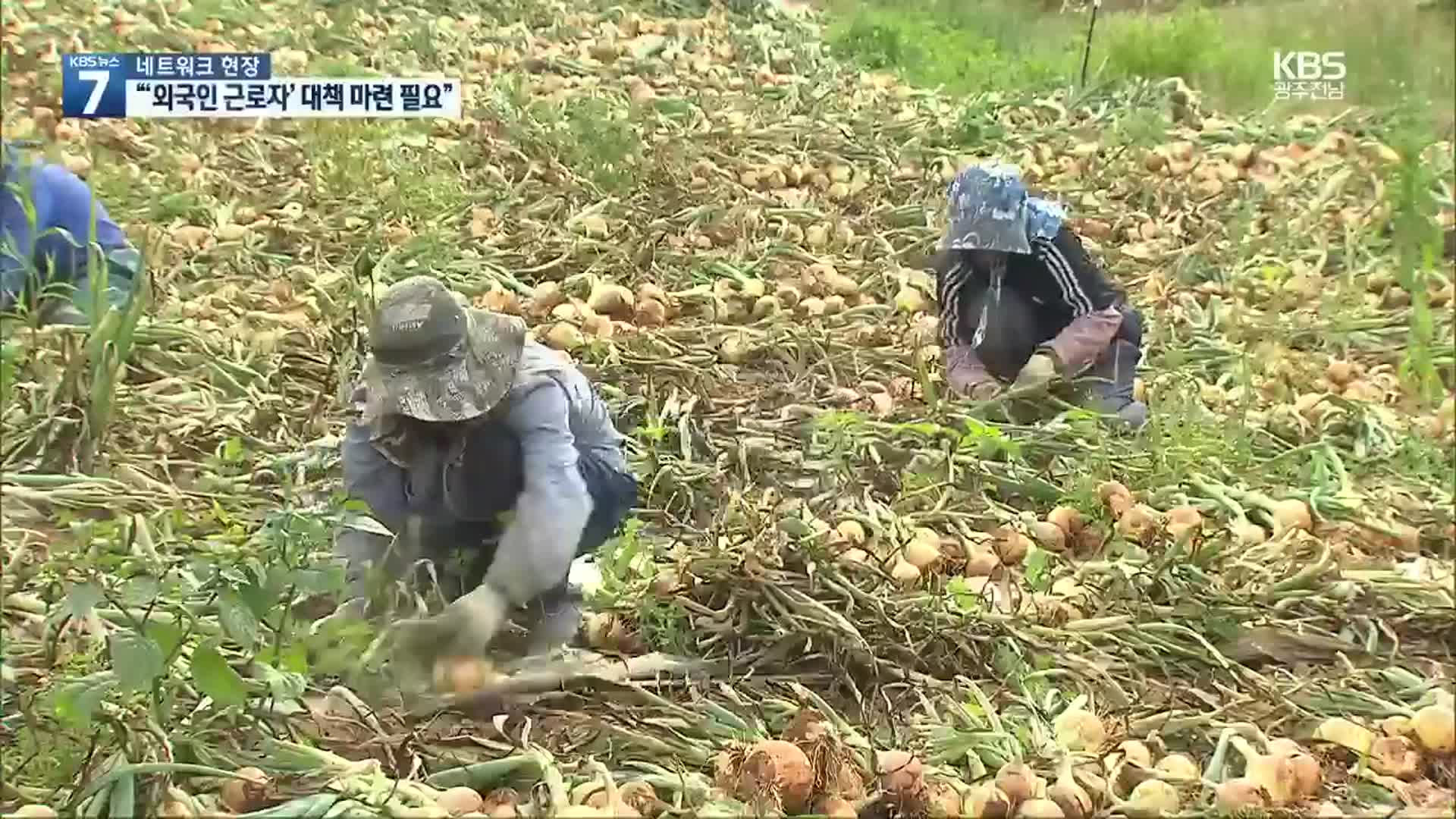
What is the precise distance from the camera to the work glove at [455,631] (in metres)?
1.51

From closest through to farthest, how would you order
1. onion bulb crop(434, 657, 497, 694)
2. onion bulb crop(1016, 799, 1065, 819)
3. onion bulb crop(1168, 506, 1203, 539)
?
1. onion bulb crop(1016, 799, 1065, 819)
2. onion bulb crop(434, 657, 497, 694)
3. onion bulb crop(1168, 506, 1203, 539)

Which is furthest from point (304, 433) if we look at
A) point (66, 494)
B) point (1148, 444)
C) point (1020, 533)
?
point (1148, 444)

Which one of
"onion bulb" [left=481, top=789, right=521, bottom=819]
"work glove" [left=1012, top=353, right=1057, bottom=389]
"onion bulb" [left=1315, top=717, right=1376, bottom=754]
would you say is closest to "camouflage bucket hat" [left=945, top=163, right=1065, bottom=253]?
"work glove" [left=1012, top=353, right=1057, bottom=389]

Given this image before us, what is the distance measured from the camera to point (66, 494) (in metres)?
1.53

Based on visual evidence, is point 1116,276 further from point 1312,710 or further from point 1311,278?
point 1312,710

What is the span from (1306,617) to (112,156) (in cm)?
118

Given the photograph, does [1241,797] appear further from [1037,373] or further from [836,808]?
[1037,373]

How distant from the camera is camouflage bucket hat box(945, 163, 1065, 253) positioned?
1.67 m

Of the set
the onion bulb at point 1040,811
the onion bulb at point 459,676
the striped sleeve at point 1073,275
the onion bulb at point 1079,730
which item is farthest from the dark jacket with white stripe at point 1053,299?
the onion bulb at point 459,676

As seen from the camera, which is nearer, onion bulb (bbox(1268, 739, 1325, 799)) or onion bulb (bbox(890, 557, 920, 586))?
onion bulb (bbox(1268, 739, 1325, 799))

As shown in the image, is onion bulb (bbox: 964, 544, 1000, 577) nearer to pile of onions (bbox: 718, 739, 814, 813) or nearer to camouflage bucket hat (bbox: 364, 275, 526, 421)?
pile of onions (bbox: 718, 739, 814, 813)

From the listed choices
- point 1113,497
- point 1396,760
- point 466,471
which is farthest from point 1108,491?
point 466,471

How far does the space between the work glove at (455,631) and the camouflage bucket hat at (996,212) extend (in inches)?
22.7

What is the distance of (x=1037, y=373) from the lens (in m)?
1.71
